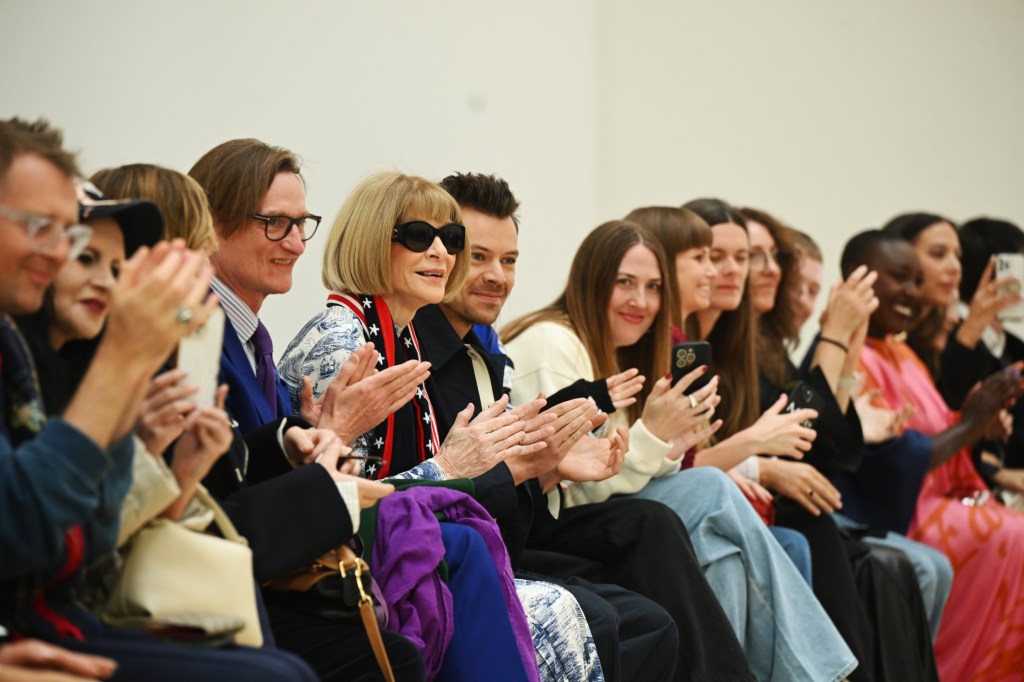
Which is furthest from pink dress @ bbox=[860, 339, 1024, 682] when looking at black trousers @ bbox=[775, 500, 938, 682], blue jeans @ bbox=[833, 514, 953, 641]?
black trousers @ bbox=[775, 500, 938, 682]

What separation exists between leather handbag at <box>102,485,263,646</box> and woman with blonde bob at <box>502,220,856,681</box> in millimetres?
2010

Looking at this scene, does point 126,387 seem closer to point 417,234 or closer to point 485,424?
point 485,424

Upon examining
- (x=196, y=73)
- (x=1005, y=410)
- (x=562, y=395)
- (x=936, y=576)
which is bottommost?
(x=936, y=576)

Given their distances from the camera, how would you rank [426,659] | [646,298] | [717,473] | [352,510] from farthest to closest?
[646,298], [717,473], [426,659], [352,510]

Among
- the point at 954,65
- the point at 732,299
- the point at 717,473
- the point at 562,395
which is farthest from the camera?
the point at 954,65

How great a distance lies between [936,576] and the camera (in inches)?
204

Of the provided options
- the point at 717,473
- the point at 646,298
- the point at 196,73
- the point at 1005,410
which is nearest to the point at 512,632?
the point at 717,473

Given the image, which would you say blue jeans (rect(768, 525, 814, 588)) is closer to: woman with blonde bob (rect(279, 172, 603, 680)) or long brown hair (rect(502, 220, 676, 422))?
long brown hair (rect(502, 220, 676, 422))

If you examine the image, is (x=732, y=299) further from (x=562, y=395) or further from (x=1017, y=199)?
(x=1017, y=199)

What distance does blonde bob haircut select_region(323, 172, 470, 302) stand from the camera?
3.56 meters

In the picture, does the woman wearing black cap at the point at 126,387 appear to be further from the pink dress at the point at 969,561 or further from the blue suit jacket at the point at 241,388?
the pink dress at the point at 969,561

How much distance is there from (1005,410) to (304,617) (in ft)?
15.2

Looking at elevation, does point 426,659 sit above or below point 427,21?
below

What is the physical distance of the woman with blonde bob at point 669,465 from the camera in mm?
4008
